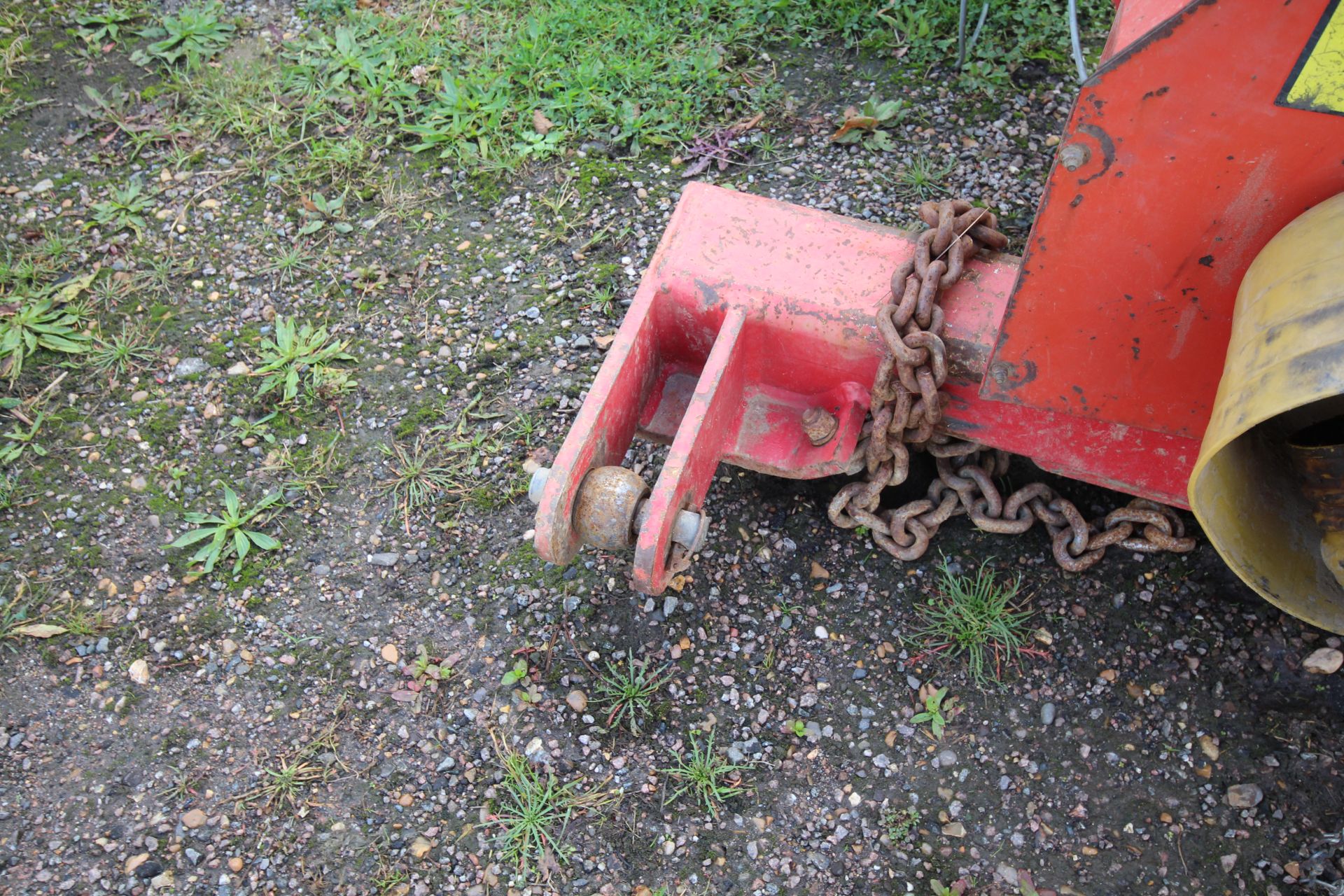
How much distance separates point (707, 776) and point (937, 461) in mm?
1170

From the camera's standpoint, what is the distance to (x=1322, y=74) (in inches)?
66.5

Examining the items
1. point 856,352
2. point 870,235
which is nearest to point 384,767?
point 856,352

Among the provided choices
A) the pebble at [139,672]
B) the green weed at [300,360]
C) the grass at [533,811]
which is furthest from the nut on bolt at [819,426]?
the pebble at [139,672]

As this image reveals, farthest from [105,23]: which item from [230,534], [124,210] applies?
[230,534]

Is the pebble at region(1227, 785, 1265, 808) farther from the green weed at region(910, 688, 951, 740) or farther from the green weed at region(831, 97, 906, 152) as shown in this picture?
the green weed at region(831, 97, 906, 152)

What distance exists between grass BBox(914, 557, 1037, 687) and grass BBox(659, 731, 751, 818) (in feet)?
2.15

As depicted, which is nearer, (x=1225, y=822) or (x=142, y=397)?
(x=1225, y=822)

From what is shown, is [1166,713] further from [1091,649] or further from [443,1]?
[443,1]

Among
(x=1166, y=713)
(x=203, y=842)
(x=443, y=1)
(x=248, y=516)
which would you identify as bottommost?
(x=203, y=842)

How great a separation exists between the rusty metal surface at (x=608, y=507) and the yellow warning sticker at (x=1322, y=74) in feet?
5.01

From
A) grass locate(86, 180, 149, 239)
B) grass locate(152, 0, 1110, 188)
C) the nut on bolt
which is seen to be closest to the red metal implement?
the nut on bolt

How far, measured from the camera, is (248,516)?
A: 3170 millimetres

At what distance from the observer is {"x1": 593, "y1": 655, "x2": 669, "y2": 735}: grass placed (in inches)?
107

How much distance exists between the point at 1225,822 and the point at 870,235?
1793 millimetres
